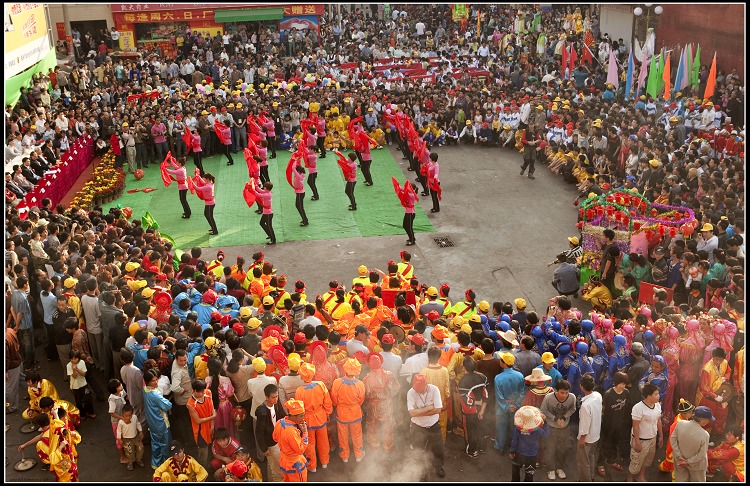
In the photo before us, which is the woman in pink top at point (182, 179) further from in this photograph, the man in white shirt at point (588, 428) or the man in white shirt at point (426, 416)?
the man in white shirt at point (588, 428)

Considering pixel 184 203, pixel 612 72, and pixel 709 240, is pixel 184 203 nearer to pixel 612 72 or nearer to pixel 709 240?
pixel 709 240

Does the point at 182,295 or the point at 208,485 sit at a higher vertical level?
the point at 182,295

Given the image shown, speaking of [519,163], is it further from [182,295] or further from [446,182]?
[182,295]

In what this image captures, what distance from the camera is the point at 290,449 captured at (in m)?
7.88

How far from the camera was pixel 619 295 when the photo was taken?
12344 mm

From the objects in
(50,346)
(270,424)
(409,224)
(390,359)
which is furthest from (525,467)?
(409,224)

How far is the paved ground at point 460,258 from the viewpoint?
905cm

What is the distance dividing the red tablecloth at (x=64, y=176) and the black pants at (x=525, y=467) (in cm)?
1158

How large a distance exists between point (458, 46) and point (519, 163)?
41.2ft

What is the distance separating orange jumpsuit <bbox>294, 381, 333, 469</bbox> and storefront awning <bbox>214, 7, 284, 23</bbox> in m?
26.7

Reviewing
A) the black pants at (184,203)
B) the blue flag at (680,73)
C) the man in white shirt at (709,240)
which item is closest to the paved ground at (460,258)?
the black pants at (184,203)

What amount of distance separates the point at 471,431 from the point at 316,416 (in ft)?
5.81

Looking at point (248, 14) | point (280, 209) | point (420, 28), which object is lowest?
point (280, 209)

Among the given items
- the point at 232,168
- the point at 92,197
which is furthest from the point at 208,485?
the point at 232,168
